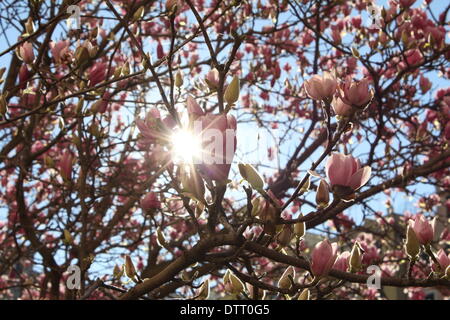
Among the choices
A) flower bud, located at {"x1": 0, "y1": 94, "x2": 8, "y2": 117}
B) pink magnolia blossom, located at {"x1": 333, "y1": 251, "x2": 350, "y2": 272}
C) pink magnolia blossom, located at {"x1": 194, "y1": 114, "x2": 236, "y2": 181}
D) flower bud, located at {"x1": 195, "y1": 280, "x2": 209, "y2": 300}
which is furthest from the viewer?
flower bud, located at {"x1": 0, "y1": 94, "x2": 8, "y2": 117}

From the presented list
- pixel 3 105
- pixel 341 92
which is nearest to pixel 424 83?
pixel 341 92

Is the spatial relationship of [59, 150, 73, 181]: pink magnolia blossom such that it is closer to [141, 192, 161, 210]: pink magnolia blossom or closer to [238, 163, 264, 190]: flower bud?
[141, 192, 161, 210]: pink magnolia blossom

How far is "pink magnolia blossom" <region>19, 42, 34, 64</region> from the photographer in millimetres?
2288

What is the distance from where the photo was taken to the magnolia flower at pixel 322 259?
1266mm

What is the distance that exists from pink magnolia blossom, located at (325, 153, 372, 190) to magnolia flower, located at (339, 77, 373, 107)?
20 centimetres

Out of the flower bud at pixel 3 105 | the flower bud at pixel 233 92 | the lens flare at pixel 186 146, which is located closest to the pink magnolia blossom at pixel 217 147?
the lens flare at pixel 186 146

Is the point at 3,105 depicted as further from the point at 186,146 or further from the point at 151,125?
the point at 186,146

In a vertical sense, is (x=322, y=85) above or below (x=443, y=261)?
above

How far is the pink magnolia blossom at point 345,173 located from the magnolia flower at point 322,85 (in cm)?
22

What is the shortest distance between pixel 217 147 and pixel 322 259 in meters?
0.43

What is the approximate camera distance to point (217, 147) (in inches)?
44.9

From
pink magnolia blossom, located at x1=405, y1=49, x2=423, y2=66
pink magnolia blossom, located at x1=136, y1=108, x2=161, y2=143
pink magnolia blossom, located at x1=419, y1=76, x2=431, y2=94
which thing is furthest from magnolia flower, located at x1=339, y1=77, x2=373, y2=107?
pink magnolia blossom, located at x1=419, y1=76, x2=431, y2=94

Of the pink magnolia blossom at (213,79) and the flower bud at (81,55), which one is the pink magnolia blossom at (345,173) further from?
the flower bud at (81,55)
